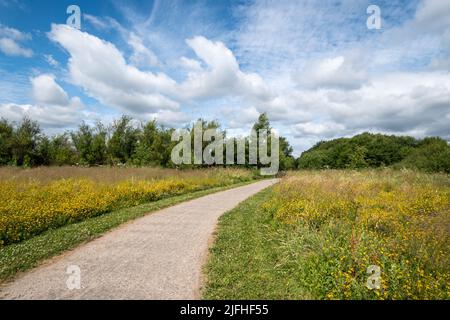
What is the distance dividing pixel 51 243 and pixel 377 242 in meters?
7.27

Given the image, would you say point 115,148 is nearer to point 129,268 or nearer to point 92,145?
point 92,145

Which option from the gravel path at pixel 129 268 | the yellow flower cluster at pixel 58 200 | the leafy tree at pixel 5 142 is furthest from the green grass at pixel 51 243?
the leafy tree at pixel 5 142

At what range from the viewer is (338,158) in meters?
55.6

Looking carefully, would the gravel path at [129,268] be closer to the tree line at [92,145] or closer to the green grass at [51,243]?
the green grass at [51,243]

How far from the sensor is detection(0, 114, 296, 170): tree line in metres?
24.8

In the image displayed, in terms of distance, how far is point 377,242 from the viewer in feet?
15.5

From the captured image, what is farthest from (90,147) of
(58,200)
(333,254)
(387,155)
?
(387,155)

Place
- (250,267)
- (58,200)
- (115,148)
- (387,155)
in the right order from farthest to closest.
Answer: (387,155)
(115,148)
(58,200)
(250,267)

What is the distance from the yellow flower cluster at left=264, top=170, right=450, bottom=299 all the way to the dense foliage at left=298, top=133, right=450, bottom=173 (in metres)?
15.0

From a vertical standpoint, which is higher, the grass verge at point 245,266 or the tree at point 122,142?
the tree at point 122,142

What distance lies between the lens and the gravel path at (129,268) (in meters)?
3.67

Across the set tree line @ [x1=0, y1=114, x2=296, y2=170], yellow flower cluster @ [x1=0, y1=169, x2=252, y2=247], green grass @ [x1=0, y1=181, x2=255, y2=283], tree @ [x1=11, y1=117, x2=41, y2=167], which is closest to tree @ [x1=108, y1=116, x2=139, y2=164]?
tree line @ [x1=0, y1=114, x2=296, y2=170]

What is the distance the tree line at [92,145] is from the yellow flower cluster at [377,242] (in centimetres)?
1835
